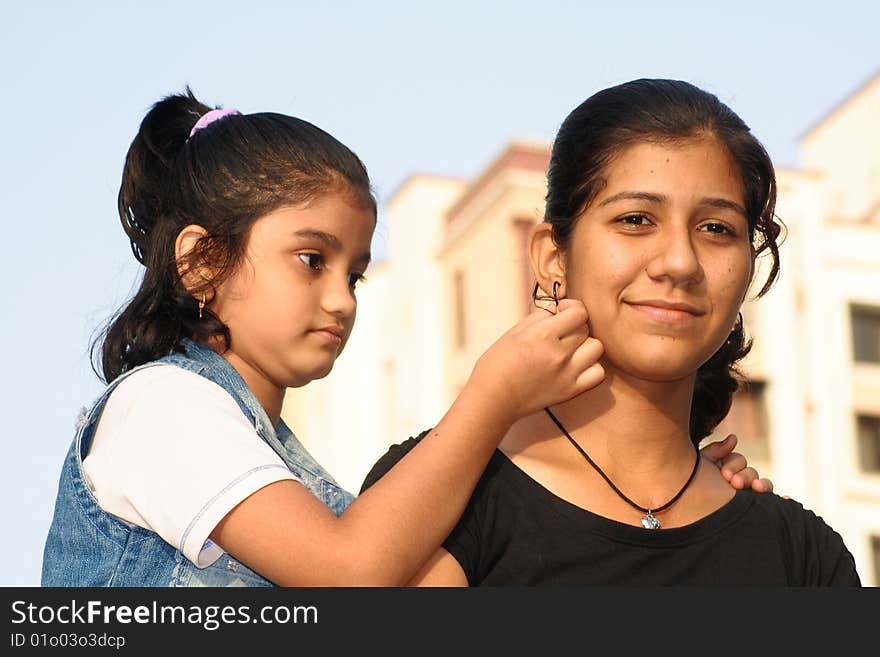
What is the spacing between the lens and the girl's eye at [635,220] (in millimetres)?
3182

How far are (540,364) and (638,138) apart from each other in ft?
2.04

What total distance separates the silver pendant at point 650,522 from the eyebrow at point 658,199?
716mm

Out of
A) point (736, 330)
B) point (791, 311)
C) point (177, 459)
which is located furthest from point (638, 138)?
point (791, 311)

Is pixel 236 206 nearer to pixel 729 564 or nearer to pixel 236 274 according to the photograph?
pixel 236 274

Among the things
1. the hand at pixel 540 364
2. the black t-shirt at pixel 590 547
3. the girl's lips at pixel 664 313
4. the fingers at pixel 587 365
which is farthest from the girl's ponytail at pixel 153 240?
the girl's lips at pixel 664 313

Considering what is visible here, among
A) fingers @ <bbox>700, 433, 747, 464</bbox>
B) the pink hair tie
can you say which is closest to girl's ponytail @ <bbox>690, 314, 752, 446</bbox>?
fingers @ <bbox>700, 433, 747, 464</bbox>

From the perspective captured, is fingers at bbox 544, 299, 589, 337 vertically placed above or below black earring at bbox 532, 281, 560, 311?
below

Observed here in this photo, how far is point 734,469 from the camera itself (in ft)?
11.6

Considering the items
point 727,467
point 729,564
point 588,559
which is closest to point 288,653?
point 588,559

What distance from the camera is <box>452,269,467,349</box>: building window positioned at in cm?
3134

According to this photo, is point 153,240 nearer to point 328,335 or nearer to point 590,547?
point 328,335

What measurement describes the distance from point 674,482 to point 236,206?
4.32 feet

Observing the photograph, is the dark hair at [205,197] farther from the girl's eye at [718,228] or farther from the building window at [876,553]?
the building window at [876,553]

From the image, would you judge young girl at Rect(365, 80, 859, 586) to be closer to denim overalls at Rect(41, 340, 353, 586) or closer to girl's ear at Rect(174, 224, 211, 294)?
denim overalls at Rect(41, 340, 353, 586)
